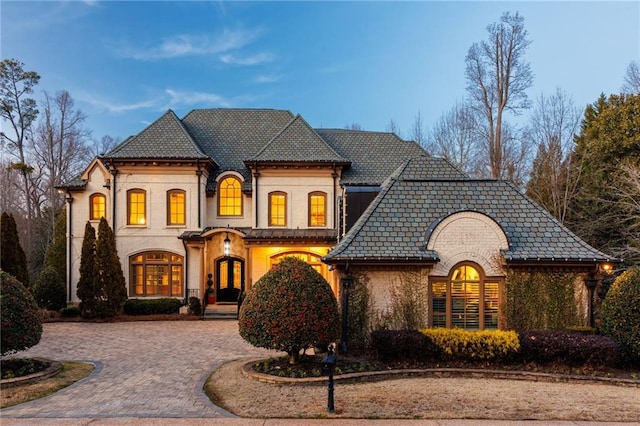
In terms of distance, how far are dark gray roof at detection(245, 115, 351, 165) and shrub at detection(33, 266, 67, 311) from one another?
34.7ft

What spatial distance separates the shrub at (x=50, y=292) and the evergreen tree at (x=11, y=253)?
1.92 feet

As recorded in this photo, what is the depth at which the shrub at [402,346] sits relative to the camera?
869 cm

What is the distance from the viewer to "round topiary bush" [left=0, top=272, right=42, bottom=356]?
814 cm

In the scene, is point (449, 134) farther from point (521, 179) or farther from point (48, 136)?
point (48, 136)

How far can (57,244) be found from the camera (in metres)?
21.0

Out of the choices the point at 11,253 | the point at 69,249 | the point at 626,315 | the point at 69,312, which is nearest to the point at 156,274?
the point at 69,312

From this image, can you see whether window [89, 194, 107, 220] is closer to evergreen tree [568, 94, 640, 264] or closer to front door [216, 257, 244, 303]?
front door [216, 257, 244, 303]

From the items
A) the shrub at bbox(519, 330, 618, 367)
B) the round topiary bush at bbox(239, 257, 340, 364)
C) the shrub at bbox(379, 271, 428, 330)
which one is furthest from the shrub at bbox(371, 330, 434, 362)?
the shrub at bbox(519, 330, 618, 367)

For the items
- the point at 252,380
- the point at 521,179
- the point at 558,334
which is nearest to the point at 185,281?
the point at 252,380

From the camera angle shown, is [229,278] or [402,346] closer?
[402,346]

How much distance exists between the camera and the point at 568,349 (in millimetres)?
8461

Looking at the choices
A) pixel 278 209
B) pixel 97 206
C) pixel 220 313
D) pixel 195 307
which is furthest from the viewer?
pixel 278 209

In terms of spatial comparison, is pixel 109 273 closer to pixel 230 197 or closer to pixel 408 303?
pixel 230 197

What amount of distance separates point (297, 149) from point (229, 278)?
7.53m
